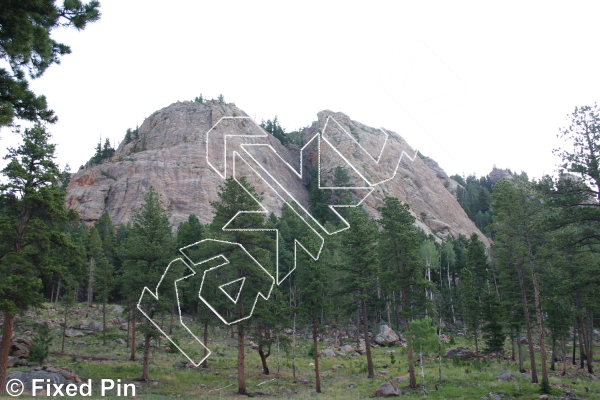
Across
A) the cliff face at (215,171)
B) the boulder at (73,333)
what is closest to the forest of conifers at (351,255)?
the boulder at (73,333)

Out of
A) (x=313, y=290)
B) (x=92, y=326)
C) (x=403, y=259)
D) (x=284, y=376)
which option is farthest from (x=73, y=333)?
(x=403, y=259)

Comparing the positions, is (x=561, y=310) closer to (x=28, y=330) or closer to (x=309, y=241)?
(x=309, y=241)

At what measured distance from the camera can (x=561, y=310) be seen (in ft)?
104

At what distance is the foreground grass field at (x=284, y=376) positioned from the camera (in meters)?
21.9

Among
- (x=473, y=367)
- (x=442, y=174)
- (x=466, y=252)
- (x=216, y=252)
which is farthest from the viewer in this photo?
(x=442, y=174)

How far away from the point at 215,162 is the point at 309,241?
62.9m

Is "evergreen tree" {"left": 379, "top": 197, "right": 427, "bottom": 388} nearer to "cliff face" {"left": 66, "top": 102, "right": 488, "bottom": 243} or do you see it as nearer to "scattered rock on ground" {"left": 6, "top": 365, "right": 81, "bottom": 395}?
"scattered rock on ground" {"left": 6, "top": 365, "right": 81, "bottom": 395}

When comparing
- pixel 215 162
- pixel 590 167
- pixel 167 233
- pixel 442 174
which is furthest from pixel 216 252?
pixel 442 174

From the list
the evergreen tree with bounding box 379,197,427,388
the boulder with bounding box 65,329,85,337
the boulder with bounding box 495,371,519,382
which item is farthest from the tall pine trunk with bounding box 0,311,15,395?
the boulder with bounding box 495,371,519,382

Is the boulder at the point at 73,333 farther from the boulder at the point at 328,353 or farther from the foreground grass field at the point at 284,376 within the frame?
the boulder at the point at 328,353

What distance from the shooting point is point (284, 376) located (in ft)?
94.9

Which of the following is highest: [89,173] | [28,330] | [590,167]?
[89,173]

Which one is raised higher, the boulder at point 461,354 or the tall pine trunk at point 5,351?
the tall pine trunk at point 5,351

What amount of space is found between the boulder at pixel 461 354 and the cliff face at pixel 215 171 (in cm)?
3892
